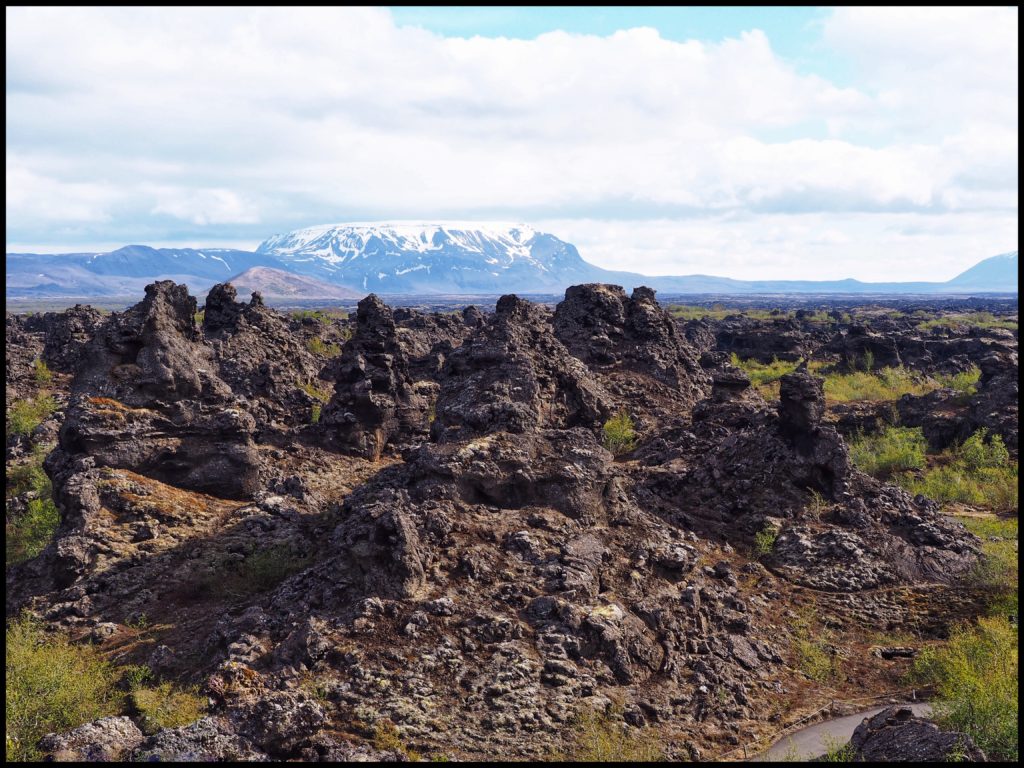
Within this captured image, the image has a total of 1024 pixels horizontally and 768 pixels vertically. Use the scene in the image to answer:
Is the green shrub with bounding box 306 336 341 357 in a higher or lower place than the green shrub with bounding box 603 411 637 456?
higher

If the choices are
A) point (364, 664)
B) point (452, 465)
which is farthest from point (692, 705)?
point (452, 465)

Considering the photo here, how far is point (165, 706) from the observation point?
12930 millimetres

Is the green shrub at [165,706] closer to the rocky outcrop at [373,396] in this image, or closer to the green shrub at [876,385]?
the rocky outcrop at [373,396]

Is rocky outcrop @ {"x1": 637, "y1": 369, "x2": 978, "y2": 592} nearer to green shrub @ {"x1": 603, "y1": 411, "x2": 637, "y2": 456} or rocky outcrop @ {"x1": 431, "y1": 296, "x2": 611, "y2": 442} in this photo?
green shrub @ {"x1": 603, "y1": 411, "x2": 637, "y2": 456}

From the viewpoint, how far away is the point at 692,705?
47.8ft

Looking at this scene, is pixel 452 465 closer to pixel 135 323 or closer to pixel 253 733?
pixel 253 733

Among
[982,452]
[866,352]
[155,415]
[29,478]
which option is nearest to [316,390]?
[29,478]

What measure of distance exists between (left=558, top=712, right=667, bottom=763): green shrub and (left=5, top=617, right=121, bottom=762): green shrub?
26.7 feet

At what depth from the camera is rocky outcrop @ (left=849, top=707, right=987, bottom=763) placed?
10359 millimetres

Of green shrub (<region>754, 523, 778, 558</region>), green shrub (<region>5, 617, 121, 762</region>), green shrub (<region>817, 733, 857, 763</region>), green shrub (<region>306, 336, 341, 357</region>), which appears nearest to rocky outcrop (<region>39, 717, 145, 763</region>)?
green shrub (<region>5, 617, 121, 762</region>)

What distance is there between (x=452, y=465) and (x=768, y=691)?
8.55 metres

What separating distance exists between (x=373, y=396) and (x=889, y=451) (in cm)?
2157

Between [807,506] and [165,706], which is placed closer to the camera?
[165,706]

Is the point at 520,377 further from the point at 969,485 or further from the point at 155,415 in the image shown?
the point at 969,485
